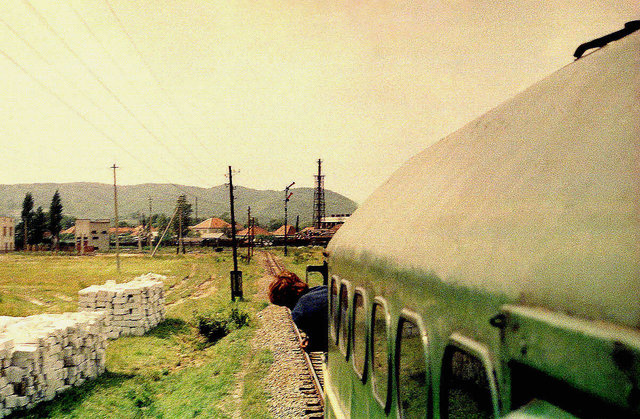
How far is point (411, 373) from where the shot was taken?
2643 mm

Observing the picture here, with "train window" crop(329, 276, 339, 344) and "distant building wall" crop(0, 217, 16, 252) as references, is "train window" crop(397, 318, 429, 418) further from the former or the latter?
"distant building wall" crop(0, 217, 16, 252)

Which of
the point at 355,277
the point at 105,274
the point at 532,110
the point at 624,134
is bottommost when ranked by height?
the point at 105,274

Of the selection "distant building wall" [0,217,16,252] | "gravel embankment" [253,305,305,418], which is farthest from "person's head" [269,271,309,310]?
"distant building wall" [0,217,16,252]

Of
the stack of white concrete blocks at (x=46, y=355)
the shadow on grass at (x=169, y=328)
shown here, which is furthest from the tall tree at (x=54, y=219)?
the stack of white concrete blocks at (x=46, y=355)

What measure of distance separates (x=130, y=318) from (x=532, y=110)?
18444mm

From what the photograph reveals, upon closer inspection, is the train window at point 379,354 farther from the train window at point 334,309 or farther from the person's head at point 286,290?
the person's head at point 286,290

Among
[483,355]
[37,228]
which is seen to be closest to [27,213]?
[37,228]

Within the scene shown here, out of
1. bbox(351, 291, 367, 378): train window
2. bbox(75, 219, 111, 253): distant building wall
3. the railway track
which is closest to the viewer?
bbox(351, 291, 367, 378): train window

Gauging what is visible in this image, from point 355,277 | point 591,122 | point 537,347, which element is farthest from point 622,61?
point 355,277

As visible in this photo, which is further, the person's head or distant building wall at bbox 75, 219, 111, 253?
distant building wall at bbox 75, 219, 111, 253

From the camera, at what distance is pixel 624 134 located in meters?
1.32

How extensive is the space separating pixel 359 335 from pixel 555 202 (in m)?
2.98

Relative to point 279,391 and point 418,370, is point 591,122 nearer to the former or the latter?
point 418,370

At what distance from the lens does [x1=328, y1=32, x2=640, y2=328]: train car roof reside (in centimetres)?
116
